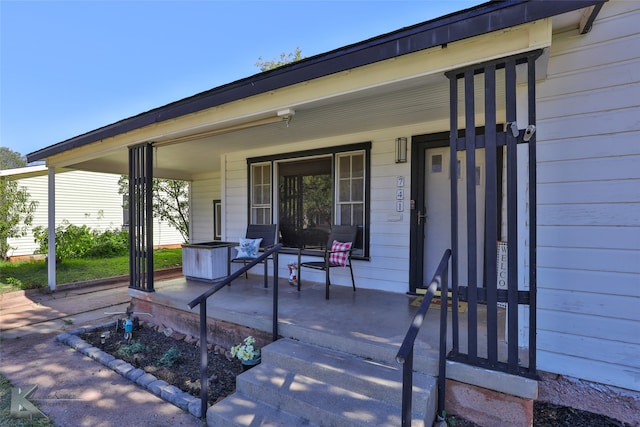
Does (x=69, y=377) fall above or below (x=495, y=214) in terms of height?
below

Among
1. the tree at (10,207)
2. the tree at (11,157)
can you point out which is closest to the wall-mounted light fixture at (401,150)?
the tree at (10,207)

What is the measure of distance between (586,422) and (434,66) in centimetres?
245

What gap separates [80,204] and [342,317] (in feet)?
39.6

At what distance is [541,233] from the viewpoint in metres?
2.45

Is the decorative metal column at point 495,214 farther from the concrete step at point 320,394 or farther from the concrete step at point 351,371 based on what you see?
the concrete step at point 320,394

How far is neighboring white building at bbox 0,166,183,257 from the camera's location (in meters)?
9.87

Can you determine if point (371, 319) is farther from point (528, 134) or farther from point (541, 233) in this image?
point (528, 134)

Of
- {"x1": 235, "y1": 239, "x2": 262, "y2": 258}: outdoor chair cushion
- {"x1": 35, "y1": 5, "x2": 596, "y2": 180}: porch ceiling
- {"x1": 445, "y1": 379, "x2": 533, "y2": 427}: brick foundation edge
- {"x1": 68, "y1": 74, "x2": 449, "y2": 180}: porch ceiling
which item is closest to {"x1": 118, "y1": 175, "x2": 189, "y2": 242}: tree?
{"x1": 68, "y1": 74, "x2": 449, "y2": 180}: porch ceiling

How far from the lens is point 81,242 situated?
9023 millimetres

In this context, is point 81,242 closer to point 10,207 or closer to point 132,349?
point 10,207

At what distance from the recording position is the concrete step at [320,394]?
6.04 feet

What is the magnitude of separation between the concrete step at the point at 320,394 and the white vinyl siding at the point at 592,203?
1.26 metres

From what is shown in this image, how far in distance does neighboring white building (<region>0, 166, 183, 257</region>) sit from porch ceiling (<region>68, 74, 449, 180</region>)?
5708 millimetres

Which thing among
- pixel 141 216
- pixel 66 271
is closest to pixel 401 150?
pixel 141 216
